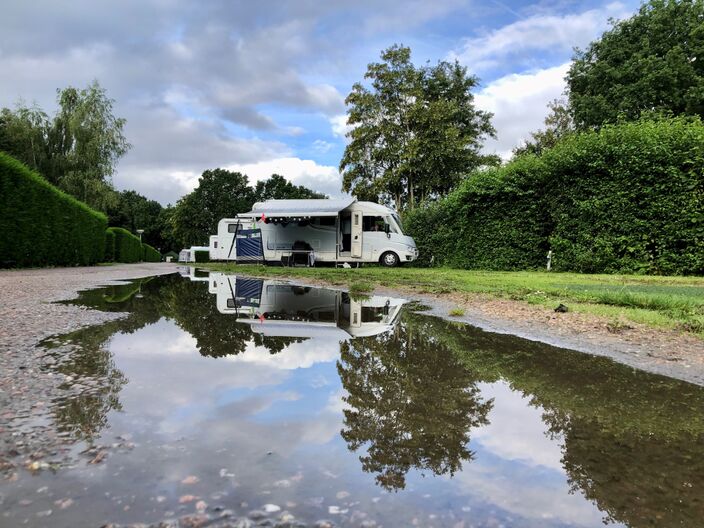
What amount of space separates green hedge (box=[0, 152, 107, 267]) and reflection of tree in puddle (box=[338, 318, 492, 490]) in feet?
50.6

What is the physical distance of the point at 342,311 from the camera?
6.82 metres

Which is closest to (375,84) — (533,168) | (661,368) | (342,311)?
(533,168)

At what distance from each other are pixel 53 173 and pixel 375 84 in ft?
75.3

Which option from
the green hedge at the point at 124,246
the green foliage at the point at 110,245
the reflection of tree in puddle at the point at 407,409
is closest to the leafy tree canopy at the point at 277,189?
the green hedge at the point at 124,246

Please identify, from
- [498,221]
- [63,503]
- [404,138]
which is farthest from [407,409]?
[404,138]

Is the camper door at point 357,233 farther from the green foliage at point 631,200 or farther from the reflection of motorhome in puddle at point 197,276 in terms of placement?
the green foliage at point 631,200

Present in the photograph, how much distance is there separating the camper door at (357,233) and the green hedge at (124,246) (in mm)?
18630

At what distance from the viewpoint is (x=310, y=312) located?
671 centimetres

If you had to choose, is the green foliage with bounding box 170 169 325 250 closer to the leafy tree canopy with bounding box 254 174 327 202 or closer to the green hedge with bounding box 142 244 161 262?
the leafy tree canopy with bounding box 254 174 327 202

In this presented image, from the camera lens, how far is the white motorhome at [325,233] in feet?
66.1

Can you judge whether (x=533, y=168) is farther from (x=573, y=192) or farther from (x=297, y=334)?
(x=297, y=334)

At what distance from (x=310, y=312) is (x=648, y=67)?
2744 cm

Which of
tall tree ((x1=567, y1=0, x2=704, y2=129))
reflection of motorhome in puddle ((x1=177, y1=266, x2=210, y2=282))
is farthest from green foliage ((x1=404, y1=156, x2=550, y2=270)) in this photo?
tall tree ((x1=567, y1=0, x2=704, y2=129))

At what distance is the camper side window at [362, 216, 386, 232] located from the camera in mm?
20266
